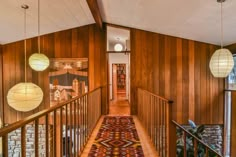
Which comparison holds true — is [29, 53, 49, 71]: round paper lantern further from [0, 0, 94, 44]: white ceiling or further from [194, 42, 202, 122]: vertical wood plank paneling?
[194, 42, 202, 122]: vertical wood plank paneling

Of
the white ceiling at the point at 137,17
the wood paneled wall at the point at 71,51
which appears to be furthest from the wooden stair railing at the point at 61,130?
the wood paneled wall at the point at 71,51

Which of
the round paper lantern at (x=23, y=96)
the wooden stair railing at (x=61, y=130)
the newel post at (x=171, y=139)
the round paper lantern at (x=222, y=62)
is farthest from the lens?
the round paper lantern at (x=222, y=62)

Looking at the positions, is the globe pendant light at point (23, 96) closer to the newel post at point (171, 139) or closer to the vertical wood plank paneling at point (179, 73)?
the newel post at point (171, 139)

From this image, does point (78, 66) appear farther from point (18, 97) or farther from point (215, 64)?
point (215, 64)

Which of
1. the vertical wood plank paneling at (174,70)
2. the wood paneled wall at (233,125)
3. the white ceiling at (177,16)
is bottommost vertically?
the wood paneled wall at (233,125)

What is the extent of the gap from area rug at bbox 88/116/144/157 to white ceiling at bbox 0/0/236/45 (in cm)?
267

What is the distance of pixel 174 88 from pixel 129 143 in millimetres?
3152

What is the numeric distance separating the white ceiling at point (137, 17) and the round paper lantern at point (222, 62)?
0.83 metres

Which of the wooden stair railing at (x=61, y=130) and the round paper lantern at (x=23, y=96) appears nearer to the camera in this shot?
the wooden stair railing at (x=61, y=130)

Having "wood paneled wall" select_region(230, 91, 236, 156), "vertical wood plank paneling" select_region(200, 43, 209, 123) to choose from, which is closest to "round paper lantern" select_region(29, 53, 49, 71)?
"vertical wood plank paneling" select_region(200, 43, 209, 123)

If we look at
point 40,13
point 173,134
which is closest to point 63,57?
point 40,13

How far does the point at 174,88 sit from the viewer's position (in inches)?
253

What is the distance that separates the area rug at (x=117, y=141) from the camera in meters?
3.33

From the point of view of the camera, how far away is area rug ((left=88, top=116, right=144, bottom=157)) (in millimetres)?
3330
